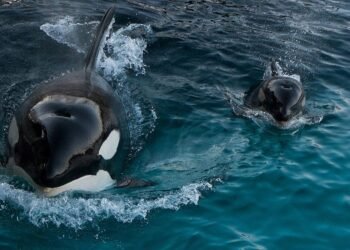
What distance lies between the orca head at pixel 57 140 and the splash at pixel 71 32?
6476mm

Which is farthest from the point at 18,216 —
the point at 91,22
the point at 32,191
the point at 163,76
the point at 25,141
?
the point at 91,22

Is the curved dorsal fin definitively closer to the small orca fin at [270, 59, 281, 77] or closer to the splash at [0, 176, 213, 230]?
the small orca fin at [270, 59, 281, 77]

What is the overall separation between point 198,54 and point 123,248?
7.55 m

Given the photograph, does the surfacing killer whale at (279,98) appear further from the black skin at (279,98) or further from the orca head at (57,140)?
the orca head at (57,140)

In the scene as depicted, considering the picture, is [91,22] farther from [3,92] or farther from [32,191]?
[32,191]

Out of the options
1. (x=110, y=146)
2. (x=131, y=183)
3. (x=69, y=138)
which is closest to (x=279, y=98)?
(x=131, y=183)

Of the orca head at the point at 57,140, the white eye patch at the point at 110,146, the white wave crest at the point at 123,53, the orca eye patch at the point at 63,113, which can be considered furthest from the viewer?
the white wave crest at the point at 123,53

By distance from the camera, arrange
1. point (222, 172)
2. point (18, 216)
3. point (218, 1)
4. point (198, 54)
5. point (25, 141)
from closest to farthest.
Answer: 1. point (25, 141)
2. point (18, 216)
3. point (222, 172)
4. point (198, 54)
5. point (218, 1)

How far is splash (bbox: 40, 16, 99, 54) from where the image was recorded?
1471 cm

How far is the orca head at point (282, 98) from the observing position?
39.0ft

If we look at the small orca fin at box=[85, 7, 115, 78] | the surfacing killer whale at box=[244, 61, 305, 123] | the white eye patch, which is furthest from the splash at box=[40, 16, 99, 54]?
the white eye patch

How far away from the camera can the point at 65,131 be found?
7.50 meters

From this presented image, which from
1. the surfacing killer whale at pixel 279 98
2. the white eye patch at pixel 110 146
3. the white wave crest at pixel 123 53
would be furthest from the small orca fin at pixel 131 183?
the white wave crest at pixel 123 53

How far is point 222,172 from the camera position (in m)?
9.94
